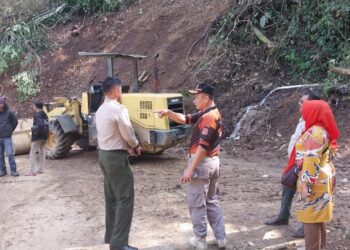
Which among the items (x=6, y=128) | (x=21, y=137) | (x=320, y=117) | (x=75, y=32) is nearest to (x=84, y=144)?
(x=21, y=137)

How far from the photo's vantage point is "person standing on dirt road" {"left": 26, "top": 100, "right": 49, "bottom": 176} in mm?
9609

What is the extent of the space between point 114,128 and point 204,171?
102cm

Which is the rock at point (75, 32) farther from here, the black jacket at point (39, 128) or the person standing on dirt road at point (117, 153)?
the person standing on dirt road at point (117, 153)

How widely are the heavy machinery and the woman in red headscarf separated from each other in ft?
17.0

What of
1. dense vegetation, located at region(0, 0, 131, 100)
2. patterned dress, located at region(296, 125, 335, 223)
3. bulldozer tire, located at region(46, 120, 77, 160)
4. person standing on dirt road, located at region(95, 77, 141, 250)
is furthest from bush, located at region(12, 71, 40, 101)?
patterned dress, located at region(296, 125, 335, 223)

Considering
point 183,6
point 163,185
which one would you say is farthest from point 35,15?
point 163,185

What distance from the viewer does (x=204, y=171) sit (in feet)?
17.2

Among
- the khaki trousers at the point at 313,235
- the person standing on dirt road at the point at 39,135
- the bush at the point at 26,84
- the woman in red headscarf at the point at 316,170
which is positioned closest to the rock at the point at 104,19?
the bush at the point at 26,84

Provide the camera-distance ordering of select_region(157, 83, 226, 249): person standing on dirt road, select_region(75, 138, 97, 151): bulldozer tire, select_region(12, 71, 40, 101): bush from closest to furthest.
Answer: select_region(157, 83, 226, 249): person standing on dirt road
select_region(75, 138, 97, 151): bulldozer tire
select_region(12, 71, 40, 101): bush

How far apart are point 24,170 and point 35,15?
13117mm

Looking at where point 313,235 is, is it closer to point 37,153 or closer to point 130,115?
point 130,115

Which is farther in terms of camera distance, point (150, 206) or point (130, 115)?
point (130, 115)

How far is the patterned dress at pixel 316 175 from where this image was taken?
448 cm

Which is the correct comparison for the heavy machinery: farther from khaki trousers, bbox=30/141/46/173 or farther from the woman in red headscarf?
the woman in red headscarf
